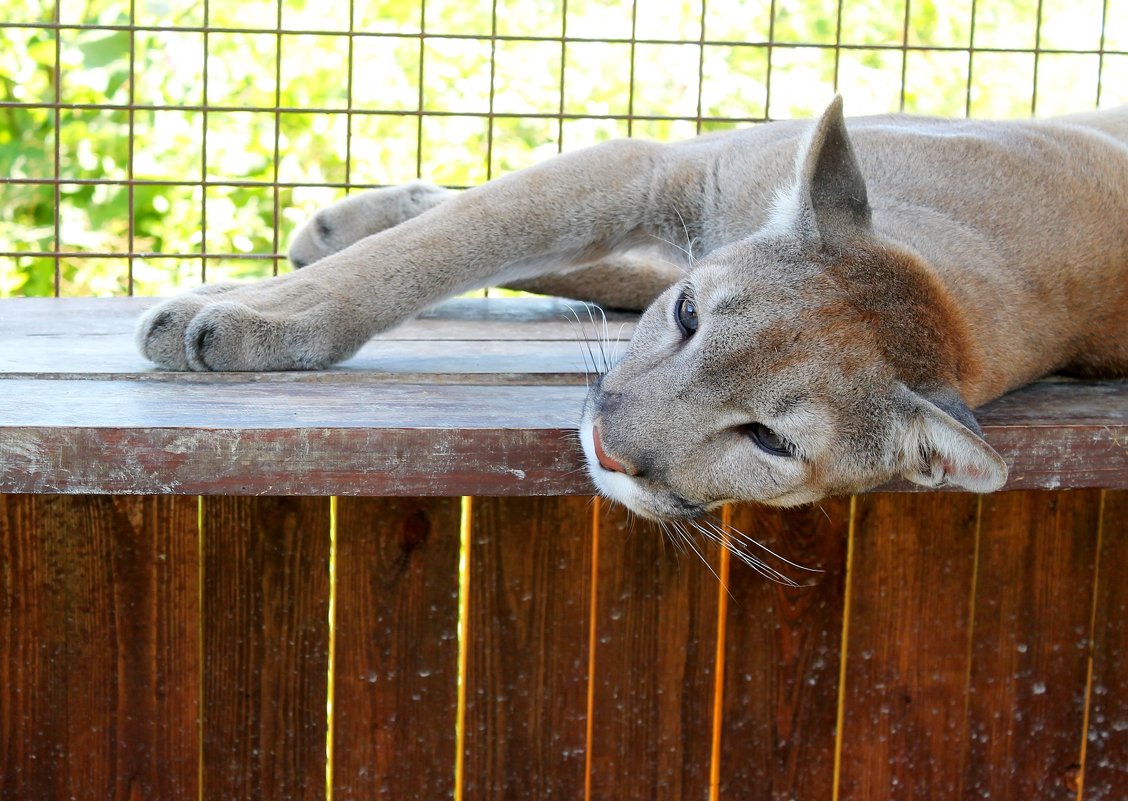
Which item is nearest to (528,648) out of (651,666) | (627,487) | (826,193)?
(651,666)

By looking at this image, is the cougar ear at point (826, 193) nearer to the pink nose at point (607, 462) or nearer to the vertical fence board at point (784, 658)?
the pink nose at point (607, 462)

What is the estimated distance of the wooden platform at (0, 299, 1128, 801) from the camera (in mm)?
2201

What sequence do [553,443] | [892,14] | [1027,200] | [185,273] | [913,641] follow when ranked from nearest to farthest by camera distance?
1. [553,443]
2. [1027,200]
3. [913,641]
4. [185,273]
5. [892,14]

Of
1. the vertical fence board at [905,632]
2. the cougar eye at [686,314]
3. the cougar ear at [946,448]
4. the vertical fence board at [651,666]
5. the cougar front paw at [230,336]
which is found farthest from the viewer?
the vertical fence board at [905,632]

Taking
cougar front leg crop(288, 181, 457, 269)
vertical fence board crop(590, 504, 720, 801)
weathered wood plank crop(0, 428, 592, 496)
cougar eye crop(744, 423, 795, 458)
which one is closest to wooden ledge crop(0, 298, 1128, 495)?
weathered wood plank crop(0, 428, 592, 496)

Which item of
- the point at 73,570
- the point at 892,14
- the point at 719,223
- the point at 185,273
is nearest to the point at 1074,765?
the point at 719,223

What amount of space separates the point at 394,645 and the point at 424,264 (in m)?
0.67

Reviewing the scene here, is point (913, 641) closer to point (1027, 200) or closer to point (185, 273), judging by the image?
point (1027, 200)

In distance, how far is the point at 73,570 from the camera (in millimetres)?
2225

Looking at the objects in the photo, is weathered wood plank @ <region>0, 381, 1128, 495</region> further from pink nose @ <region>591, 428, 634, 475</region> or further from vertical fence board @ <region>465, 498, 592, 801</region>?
vertical fence board @ <region>465, 498, 592, 801</region>

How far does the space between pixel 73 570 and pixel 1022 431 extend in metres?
1.55

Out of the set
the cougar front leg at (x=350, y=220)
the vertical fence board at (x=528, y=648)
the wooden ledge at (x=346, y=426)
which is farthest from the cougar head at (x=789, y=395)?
the cougar front leg at (x=350, y=220)

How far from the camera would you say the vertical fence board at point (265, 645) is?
2.27 metres

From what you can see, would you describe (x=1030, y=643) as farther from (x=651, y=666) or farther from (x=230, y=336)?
(x=230, y=336)
